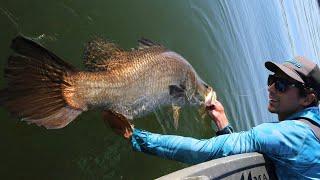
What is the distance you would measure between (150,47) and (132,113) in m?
0.67

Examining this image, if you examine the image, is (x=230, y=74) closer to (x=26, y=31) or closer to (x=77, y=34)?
(x=77, y=34)

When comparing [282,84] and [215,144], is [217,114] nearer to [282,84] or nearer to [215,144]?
[282,84]

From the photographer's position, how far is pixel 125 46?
18.1 feet

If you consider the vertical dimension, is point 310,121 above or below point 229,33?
below

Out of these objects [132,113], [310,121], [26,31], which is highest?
[26,31]

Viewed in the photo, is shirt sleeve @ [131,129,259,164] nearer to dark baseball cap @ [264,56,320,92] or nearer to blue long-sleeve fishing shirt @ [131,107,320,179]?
blue long-sleeve fishing shirt @ [131,107,320,179]

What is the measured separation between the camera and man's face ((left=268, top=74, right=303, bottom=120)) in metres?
4.21

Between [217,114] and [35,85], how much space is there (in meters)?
2.12

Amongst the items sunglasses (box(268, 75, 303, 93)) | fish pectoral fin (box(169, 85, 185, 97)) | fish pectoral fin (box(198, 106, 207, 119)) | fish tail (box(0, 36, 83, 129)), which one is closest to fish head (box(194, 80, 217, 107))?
fish pectoral fin (box(198, 106, 207, 119))

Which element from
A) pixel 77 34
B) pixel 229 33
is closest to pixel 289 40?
pixel 229 33

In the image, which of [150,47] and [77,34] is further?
[77,34]

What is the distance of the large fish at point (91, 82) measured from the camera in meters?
3.29

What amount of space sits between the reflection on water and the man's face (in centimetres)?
144

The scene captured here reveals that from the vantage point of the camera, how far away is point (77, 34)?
5.07m
